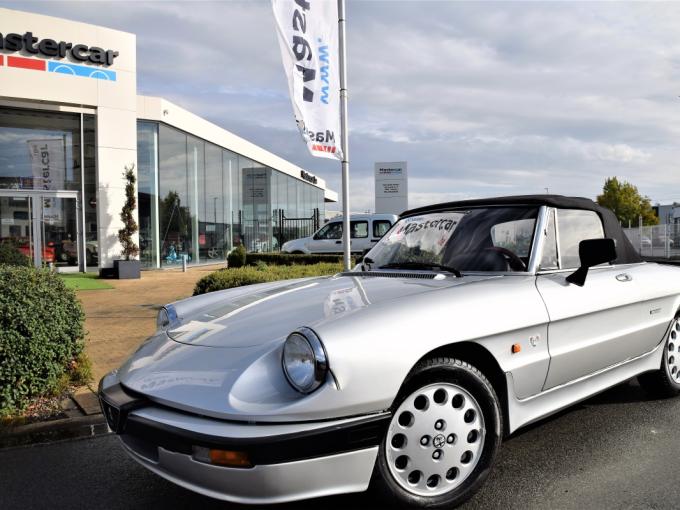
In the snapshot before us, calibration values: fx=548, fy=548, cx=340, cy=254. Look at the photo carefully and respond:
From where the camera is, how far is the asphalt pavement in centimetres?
264

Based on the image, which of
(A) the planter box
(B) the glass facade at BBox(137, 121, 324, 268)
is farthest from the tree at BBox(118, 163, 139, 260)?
(B) the glass facade at BBox(137, 121, 324, 268)

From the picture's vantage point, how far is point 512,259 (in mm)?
3258

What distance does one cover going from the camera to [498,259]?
3.29 m

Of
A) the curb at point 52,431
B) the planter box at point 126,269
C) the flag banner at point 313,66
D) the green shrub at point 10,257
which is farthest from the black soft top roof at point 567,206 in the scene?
the planter box at point 126,269

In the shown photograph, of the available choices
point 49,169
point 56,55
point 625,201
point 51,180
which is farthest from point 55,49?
point 625,201

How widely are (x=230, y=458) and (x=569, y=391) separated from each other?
2.02 meters

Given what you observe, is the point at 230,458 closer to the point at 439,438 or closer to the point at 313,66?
the point at 439,438

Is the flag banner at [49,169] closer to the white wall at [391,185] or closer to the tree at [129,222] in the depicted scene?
the tree at [129,222]

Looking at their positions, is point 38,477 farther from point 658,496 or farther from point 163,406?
point 658,496

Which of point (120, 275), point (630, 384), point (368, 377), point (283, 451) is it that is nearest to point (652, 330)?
point (630, 384)

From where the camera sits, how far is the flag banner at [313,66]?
795 centimetres

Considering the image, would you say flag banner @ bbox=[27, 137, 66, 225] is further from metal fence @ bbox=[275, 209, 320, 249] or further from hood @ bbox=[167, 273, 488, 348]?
hood @ bbox=[167, 273, 488, 348]

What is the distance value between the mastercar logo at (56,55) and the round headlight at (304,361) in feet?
54.7

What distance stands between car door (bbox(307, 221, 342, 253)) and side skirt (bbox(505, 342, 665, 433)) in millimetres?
14802
